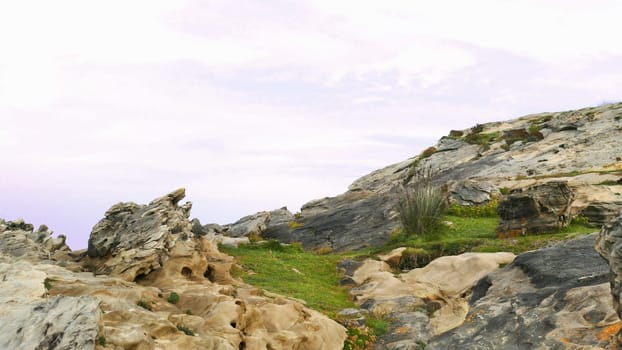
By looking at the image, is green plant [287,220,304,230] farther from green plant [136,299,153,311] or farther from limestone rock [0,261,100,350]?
limestone rock [0,261,100,350]

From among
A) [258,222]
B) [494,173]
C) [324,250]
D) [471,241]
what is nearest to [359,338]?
[471,241]

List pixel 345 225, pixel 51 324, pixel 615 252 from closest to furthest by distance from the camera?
pixel 615 252 < pixel 51 324 < pixel 345 225

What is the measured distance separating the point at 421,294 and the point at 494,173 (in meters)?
37.5

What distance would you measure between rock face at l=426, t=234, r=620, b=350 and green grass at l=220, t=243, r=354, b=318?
685 cm

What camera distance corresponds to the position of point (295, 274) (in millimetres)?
32156

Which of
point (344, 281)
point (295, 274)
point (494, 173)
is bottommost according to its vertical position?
point (344, 281)

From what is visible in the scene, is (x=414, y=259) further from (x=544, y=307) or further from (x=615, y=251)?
(x=615, y=251)

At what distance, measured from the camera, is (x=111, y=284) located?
20906mm

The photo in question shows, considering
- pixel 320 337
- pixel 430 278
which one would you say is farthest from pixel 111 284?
pixel 430 278

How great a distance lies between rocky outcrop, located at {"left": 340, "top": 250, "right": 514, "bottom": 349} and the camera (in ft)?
73.2

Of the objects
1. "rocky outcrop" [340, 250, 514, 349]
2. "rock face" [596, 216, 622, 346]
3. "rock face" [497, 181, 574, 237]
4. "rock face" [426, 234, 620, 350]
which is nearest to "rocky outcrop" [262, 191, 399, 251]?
"rock face" [497, 181, 574, 237]

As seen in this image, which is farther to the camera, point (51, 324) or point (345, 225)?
point (345, 225)

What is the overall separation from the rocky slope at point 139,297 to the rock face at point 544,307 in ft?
18.0

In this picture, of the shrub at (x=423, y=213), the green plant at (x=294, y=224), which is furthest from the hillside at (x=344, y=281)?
the green plant at (x=294, y=224)
